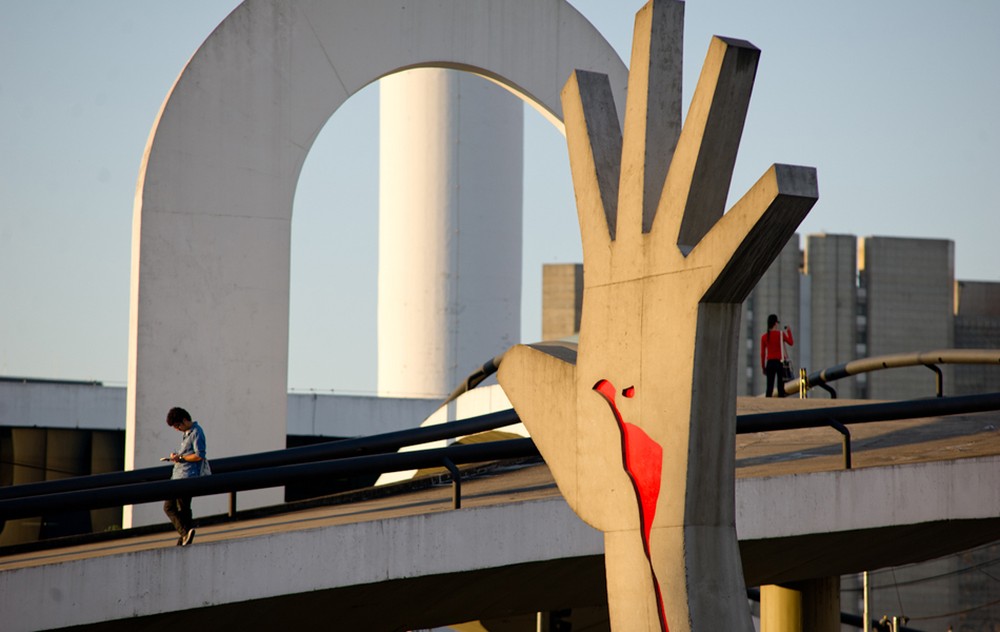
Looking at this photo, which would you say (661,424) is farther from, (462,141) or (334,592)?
(462,141)

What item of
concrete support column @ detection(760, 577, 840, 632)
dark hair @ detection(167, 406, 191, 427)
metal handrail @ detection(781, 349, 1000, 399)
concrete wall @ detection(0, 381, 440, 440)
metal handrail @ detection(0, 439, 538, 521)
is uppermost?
metal handrail @ detection(781, 349, 1000, 399)

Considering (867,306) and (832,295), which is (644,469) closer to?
(832,295)

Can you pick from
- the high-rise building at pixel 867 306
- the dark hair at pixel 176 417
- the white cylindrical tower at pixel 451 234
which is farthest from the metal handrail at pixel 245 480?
the high-rise building at pixel 867 306

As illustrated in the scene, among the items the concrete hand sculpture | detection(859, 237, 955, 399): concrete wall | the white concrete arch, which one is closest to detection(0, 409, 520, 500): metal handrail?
the white concrete arch

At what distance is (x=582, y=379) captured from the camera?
755 cm

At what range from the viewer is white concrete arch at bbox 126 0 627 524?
15625 millimetres

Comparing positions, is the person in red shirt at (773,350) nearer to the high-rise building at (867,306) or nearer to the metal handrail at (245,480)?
the metal handrail at (245,480)

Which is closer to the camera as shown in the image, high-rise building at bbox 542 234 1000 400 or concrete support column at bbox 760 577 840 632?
concrete support column at bbox 760 577 840 632

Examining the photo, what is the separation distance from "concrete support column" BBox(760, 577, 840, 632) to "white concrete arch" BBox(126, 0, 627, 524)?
6579 millimetres

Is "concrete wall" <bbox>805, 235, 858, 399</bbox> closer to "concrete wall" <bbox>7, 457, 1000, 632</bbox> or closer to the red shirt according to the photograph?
the red shirt

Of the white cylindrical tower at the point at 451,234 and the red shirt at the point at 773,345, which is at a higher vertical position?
the white cylindrical tower at the point at 451,234

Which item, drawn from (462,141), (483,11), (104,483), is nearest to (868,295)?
(462,141)

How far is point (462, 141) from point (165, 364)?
16250 millimetres

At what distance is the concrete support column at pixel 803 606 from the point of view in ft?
40.6
